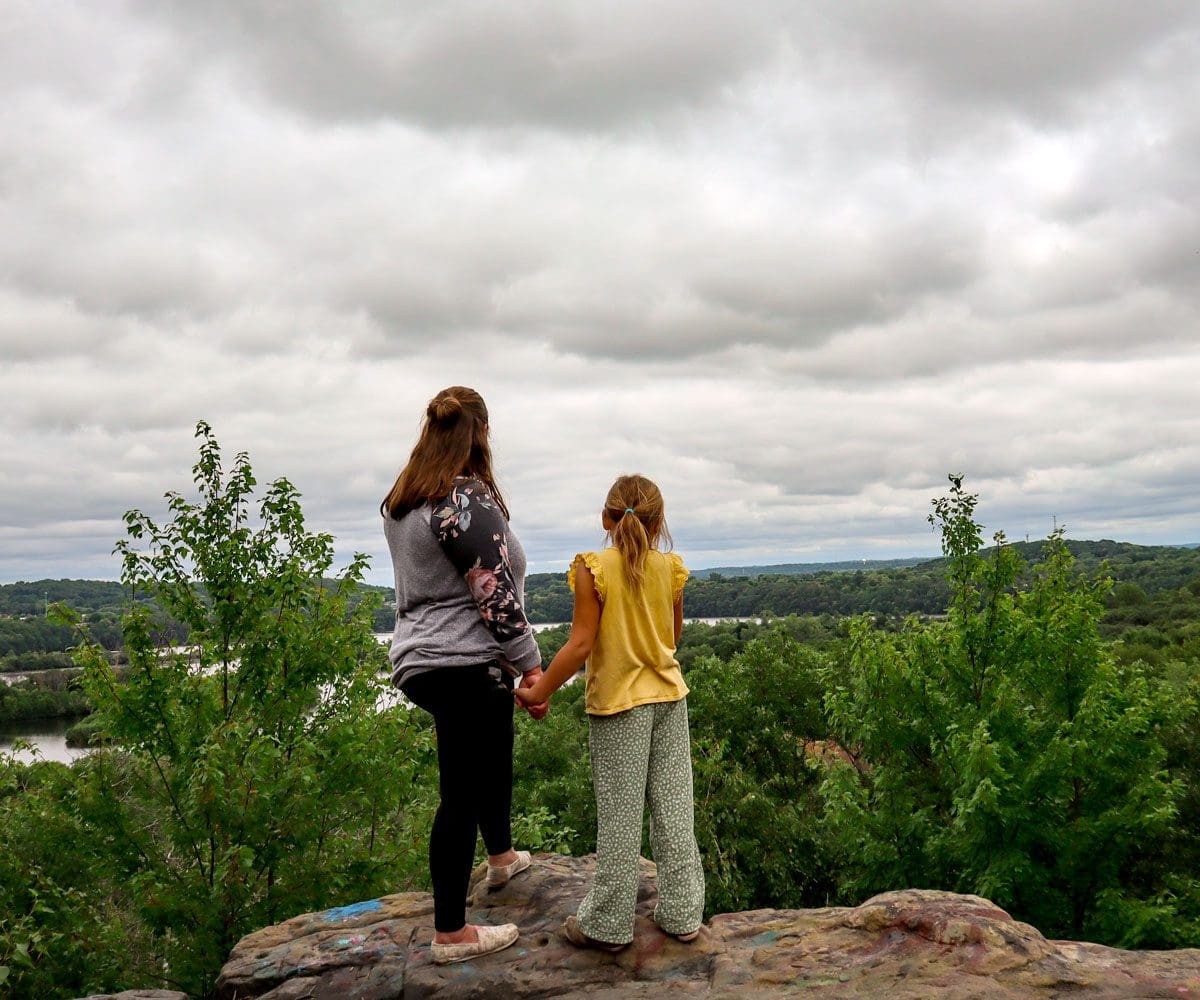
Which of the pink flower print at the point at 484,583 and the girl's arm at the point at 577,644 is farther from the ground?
the pink flower print at the point at 484,583

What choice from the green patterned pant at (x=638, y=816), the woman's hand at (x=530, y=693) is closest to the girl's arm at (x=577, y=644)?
the woman's hand at (x=530, y=693)

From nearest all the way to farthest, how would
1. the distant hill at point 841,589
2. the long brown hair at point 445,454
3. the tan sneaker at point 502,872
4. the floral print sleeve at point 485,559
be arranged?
→ the floral print sleeve at point 485,559, the long brown hair at point 445,454, the tan sneaker at point 502,872, the distant hill at point 841,589

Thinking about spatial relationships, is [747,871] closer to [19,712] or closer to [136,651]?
[136,651]

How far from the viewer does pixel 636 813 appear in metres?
4.31

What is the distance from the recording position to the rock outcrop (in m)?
3.96

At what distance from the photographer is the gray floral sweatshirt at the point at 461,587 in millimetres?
4066

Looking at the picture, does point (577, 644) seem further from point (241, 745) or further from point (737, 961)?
point (241, 745)

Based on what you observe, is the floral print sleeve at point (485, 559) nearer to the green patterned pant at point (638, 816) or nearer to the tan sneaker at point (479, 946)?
the green patterned pant at point (638, 816)

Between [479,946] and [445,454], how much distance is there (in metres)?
2.45

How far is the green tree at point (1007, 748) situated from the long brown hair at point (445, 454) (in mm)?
7956

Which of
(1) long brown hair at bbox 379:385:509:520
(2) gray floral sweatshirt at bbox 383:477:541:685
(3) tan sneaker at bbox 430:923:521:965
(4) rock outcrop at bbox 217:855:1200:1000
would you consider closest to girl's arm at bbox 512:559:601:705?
(2) gray floral sweatshirt at bbox 383:477:541:685

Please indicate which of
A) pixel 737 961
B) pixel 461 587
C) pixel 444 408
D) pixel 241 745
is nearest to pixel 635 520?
pixel 461 587

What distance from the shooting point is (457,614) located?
4.12 meters

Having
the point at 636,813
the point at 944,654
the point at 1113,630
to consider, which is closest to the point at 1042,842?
the point at 944,654
